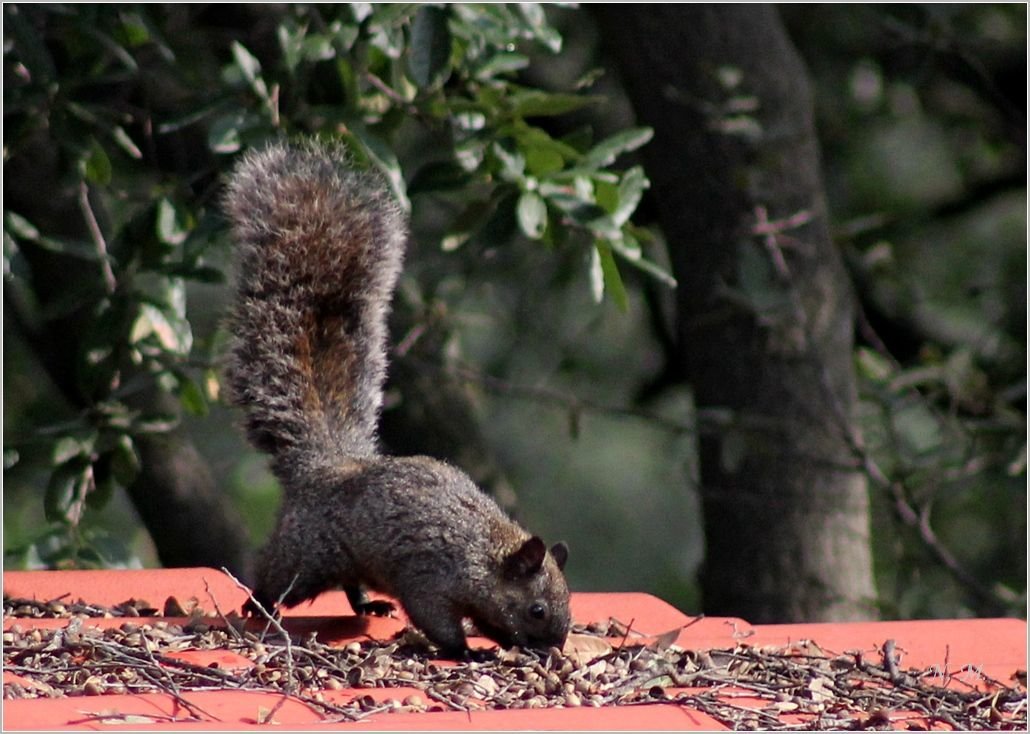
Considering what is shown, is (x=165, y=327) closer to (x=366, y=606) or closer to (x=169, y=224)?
(x=169, y=224)

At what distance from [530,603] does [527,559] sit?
0.29 feet

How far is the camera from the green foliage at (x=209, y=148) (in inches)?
138

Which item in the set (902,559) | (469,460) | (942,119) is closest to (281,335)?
(469,460)

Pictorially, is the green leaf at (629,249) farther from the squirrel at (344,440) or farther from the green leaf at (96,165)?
the green leaf at (96,165)

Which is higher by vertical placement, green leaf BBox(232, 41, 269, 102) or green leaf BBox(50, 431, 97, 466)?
green leaf BBox(232, 41, 269, 102)

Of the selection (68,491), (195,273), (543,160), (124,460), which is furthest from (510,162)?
(68,491)

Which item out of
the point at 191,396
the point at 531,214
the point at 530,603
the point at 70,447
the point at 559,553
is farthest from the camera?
the point at 191,396

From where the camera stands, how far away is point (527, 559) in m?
2.98

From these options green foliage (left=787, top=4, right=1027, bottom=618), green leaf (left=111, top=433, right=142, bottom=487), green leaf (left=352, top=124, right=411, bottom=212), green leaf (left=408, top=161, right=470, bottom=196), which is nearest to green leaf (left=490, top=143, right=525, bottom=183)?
green leaf (left=408, top=161, right=470, bottom=196)

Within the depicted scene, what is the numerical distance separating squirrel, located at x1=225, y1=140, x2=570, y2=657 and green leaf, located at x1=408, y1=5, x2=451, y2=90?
0.91 feet

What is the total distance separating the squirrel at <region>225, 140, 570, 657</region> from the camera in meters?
3.00

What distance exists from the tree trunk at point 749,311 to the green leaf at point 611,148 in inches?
49.5

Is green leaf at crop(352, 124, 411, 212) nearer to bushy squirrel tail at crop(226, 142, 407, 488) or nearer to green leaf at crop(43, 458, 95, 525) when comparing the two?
bushy squirrel tail at crop(226, 142, 407, 488)

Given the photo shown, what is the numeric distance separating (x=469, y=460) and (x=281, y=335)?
2.22 m
